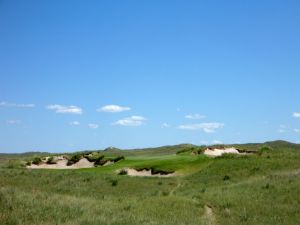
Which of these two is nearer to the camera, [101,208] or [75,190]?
[101,208]

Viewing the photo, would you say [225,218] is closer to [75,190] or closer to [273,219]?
[273,219]

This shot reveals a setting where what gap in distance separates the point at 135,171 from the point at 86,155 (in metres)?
18.6

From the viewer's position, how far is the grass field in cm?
1814

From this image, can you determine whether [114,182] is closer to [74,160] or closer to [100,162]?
[100,162]

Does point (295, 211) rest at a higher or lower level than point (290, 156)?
lower

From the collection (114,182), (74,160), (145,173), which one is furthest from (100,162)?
(114,182)

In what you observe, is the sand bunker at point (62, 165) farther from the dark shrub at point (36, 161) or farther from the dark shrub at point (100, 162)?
the dark shrub at point (100, 162)

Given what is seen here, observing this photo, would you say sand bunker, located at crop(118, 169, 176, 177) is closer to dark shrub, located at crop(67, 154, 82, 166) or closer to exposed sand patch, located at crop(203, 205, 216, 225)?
dark shrub, located at crop(67, 154, 82, 166)

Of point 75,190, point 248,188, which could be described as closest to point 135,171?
point 75,190

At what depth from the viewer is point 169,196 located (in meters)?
28.7

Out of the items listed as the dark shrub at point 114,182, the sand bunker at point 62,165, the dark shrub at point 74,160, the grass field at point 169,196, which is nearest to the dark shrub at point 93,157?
the sand bunker at point 62,165

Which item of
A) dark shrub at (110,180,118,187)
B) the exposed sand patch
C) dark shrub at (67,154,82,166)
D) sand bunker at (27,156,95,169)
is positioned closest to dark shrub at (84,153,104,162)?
sand bunker at (27,156,95,169)

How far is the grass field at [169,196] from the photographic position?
18.1m

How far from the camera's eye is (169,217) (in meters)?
21.9
